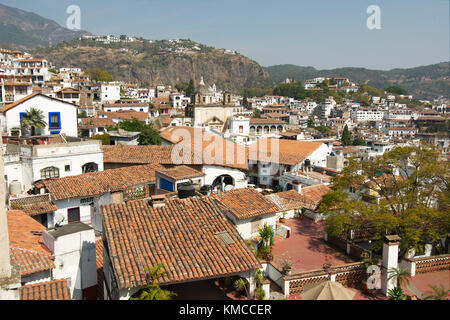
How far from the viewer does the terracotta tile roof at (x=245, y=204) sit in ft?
45.7

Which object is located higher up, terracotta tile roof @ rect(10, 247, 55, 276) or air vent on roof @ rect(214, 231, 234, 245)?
air vent on roof @ rect(214, 231, 234, 245)

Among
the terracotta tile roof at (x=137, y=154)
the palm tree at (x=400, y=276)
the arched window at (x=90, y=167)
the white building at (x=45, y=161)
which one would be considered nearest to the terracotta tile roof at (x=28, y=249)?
the white building at (x=45, y=161)

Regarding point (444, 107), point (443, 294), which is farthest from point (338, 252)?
point (444, 107)

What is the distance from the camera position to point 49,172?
23.0 meters

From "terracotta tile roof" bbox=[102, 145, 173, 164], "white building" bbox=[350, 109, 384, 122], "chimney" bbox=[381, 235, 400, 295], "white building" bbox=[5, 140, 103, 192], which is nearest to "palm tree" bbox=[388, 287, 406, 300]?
"chimney" bbox=[381, 235, 400, 295]

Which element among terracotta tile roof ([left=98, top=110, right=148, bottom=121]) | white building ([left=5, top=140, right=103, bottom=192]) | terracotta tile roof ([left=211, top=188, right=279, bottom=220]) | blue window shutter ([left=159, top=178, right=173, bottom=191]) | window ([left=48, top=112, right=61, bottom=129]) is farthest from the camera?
terracotta tile roof ([left=98, top=110, right=148, bottom=121])

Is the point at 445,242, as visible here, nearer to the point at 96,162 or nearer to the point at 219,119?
the point at 96,162

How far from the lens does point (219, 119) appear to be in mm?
62188

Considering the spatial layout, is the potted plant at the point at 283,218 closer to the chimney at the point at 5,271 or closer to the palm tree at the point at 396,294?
the palm tree at the point at 396,294

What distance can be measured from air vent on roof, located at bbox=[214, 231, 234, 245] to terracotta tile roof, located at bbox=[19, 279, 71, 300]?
12.9ft

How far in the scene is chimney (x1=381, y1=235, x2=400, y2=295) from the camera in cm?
1118

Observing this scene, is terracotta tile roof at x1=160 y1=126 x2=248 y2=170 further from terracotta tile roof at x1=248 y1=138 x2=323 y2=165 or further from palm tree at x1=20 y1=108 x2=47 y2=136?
palm tree at x1=20 y1=108 x2=47 y2=136

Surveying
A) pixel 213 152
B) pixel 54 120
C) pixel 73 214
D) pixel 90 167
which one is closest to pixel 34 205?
pixel 73 214

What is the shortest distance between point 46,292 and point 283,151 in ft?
89.1
